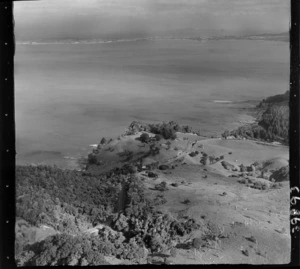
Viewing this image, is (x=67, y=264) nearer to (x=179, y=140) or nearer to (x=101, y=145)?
(x=101, y=145)

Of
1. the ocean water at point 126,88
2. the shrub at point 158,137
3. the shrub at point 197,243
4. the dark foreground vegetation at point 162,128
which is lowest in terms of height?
the shrub at point 197,243

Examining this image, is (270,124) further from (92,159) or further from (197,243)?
(92,159)

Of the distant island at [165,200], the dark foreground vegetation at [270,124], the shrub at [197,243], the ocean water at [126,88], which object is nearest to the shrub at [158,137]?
the distant island at [165,200]

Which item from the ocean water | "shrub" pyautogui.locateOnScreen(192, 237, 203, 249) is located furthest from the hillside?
the ocean water

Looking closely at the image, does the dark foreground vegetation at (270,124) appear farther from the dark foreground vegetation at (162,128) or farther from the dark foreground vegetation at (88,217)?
the dark foreground vegetation at (88,217)

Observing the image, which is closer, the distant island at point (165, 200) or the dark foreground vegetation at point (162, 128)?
the distant island at point (165, 200)

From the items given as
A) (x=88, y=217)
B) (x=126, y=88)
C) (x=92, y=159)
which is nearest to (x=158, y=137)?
(x=126, y=88)

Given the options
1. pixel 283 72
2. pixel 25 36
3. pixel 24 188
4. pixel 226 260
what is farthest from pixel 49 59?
pixel 226 260

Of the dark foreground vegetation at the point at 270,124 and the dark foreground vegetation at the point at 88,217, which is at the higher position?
the dark foreground vegetation at the point at 270,124
